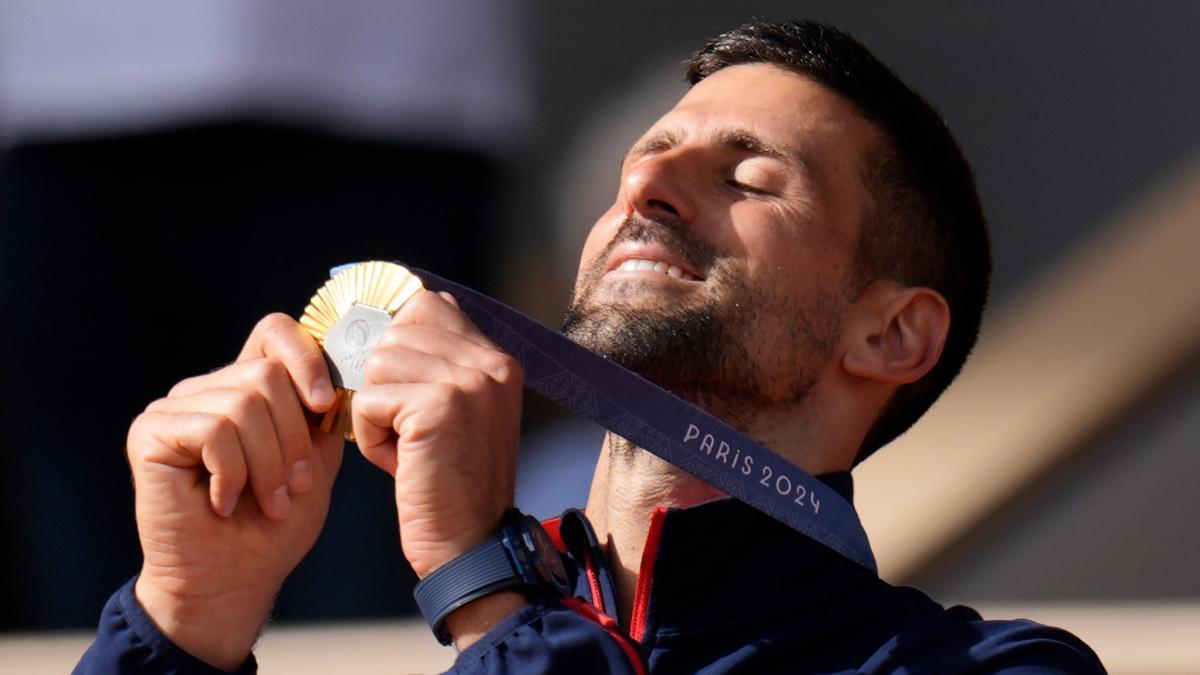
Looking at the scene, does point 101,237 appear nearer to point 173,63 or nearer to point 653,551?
point 173,63

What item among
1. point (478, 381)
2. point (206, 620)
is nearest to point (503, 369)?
point (478, 381)

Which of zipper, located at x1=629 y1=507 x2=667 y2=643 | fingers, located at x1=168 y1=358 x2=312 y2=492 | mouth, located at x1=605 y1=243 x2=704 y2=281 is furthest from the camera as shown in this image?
mouth, located at x1=605 y1=243 x2=704 y2=281

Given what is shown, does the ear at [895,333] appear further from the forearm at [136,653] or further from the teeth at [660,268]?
the forearm at [136,653]

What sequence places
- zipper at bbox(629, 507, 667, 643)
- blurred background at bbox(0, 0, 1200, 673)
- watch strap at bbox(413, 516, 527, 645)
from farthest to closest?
blurred background at bbox(0, 0, 1200, 673)
zipper at bbox(629, 507, 667, 643)
watch strap at bbox(413, 516, 527, 645)

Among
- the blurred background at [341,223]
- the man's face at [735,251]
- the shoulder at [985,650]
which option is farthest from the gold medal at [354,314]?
the blurred background at [341,223]

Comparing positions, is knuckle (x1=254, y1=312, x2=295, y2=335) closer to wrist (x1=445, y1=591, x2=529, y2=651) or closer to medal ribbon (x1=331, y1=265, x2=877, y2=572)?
medal ribbon (x1=331, y1=265, x2=877, y2=572)

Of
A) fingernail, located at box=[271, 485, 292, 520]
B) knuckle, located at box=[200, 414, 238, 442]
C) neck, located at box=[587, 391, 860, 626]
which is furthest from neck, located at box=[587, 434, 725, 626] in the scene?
knuckle, located at box=[200, 414, 238, 442]

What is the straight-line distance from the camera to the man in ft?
5.16

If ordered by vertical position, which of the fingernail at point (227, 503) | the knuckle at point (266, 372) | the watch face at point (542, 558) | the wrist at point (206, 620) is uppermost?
the knuckle at point (266, 372)

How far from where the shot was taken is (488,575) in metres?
1.54

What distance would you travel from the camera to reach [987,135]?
3.51m

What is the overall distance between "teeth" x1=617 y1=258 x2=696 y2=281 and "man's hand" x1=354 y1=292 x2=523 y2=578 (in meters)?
→ 0.41

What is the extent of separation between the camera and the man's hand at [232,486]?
164 centimetres

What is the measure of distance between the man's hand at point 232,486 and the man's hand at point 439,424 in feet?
0.28
